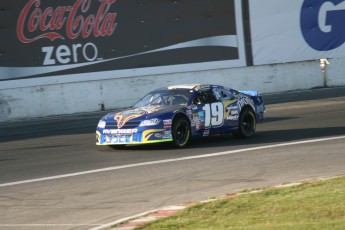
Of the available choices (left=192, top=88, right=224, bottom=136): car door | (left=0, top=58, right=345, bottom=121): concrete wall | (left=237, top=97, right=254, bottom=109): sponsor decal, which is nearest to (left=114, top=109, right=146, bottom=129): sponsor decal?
(left=192, top=88, right=224, bottom=136): car door

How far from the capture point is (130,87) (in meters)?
25.1

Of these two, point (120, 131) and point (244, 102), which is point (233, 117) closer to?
point (244, 102)

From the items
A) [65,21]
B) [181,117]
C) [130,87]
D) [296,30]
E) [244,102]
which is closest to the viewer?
[181,117]

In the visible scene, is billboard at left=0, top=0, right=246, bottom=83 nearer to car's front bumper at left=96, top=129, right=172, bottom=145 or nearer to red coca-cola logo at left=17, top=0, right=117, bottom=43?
red coca-cola logo at left=17, top=0, right=117, bottom=43

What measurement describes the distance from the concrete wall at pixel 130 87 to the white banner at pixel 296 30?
1.78 ft

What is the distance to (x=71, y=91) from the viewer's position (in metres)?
24.1

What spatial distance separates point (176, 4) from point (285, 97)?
4607 millimetres

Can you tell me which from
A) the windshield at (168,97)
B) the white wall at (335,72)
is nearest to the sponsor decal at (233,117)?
the windshield at (168,97)

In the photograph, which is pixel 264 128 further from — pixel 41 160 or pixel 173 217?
pixel 173 217

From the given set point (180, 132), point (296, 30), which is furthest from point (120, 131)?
point (296, 30)

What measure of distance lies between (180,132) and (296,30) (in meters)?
14.8

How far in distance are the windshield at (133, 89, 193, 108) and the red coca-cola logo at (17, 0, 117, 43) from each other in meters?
8.87

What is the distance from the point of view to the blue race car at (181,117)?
15102mm

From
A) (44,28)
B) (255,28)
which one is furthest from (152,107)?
(255,28)
